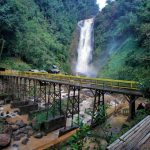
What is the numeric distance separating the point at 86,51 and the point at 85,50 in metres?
0.60

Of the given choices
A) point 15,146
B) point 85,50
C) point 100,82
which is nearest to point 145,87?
point 100,82

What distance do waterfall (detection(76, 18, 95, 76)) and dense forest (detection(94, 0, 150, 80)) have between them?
8.22ft

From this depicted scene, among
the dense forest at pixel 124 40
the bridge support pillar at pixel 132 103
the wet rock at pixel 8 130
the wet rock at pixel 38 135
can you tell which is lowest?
the wet rock at pixel 38 135

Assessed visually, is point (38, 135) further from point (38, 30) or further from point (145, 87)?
point (38, 30)

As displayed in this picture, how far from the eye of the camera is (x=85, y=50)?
2443 inches

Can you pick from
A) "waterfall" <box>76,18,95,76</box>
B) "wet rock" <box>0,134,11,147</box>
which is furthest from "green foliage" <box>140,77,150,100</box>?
"waterfall" <box>76,18,95,76</box>

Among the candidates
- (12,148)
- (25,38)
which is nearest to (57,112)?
(12,148)

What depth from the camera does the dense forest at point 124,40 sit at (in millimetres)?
34406

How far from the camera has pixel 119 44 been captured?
5144cm

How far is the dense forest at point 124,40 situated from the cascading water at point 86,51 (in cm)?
240

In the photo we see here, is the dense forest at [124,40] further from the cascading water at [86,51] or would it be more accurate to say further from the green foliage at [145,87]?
the green foliage at [145,87]

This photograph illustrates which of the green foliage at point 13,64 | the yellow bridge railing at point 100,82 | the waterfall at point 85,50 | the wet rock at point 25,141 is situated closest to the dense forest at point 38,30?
the green foliage at point 13,64

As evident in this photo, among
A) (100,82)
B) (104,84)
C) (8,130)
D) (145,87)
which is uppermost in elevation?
(145,87)

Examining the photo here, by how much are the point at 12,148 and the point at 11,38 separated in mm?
28024
